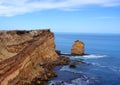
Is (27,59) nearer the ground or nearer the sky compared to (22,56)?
nearer the ground

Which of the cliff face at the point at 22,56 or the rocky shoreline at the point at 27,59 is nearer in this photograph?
the cliff face at the point at 22,56

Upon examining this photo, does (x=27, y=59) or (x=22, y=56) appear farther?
(x=27, y=59)

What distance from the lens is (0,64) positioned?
38812 millimetres

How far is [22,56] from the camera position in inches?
Result: 2063

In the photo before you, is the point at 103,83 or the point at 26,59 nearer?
the point at 26,59

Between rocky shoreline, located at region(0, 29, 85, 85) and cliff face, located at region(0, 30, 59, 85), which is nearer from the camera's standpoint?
cliff face, located at region(0, 30, 59, 85)

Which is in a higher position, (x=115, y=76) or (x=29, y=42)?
(x=29, y=42)

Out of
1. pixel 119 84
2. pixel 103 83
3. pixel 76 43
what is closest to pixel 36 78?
pixel 103 83

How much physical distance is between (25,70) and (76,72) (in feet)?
79.8

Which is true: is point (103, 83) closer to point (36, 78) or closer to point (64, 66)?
point (36, 78)

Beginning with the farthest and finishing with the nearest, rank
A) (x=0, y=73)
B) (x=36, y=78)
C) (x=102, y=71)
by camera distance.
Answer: (x=102, y=71)
(x=36, y=78)
(x=0, y=73)

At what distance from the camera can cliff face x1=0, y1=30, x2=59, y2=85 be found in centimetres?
4229

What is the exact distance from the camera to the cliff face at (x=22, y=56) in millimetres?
42287

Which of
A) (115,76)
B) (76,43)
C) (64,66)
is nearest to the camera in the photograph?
(115,76)
